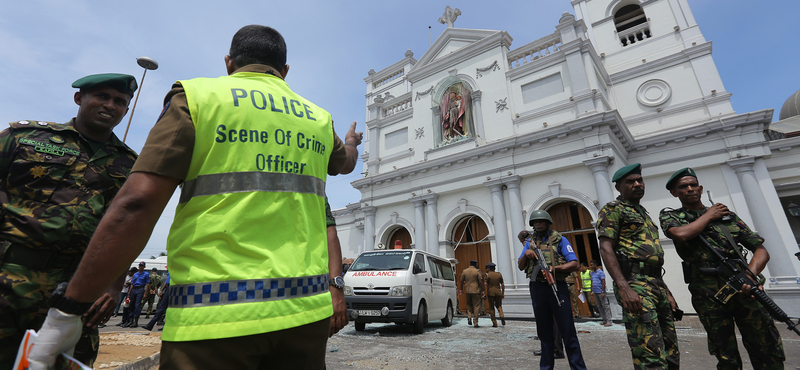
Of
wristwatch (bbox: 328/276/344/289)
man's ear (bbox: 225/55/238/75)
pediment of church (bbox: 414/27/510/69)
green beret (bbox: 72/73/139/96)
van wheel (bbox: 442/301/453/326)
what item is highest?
pediment of church (bbox: 414/27/510/69)

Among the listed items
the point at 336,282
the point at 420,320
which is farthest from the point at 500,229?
the point at 336,282

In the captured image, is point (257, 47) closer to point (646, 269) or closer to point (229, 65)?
point (229, 65)

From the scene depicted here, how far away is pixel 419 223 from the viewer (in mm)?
14367

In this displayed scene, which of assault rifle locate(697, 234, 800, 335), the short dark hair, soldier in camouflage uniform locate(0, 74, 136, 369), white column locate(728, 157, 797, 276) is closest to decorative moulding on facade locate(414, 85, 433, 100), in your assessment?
white column locate(728, 157, 797, 276)

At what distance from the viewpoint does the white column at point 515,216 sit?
38.1ft

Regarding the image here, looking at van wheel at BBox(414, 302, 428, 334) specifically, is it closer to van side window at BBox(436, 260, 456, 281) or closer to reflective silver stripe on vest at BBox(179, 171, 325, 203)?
van side window at BBox(436, 260, 456, 281)

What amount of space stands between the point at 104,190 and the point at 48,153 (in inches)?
13.3

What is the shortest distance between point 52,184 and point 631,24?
19.3 metres

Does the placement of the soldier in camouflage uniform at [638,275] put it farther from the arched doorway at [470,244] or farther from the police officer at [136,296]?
the police officer at [136,296]

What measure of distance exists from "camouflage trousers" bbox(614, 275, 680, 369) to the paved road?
1.82 m

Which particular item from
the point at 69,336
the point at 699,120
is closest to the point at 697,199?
the point at 69,336

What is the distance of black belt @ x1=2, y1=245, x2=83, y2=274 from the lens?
70.5 inches

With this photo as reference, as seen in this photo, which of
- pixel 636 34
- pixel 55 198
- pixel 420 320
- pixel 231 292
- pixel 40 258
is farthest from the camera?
pixel 636 34

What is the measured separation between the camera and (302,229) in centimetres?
127
